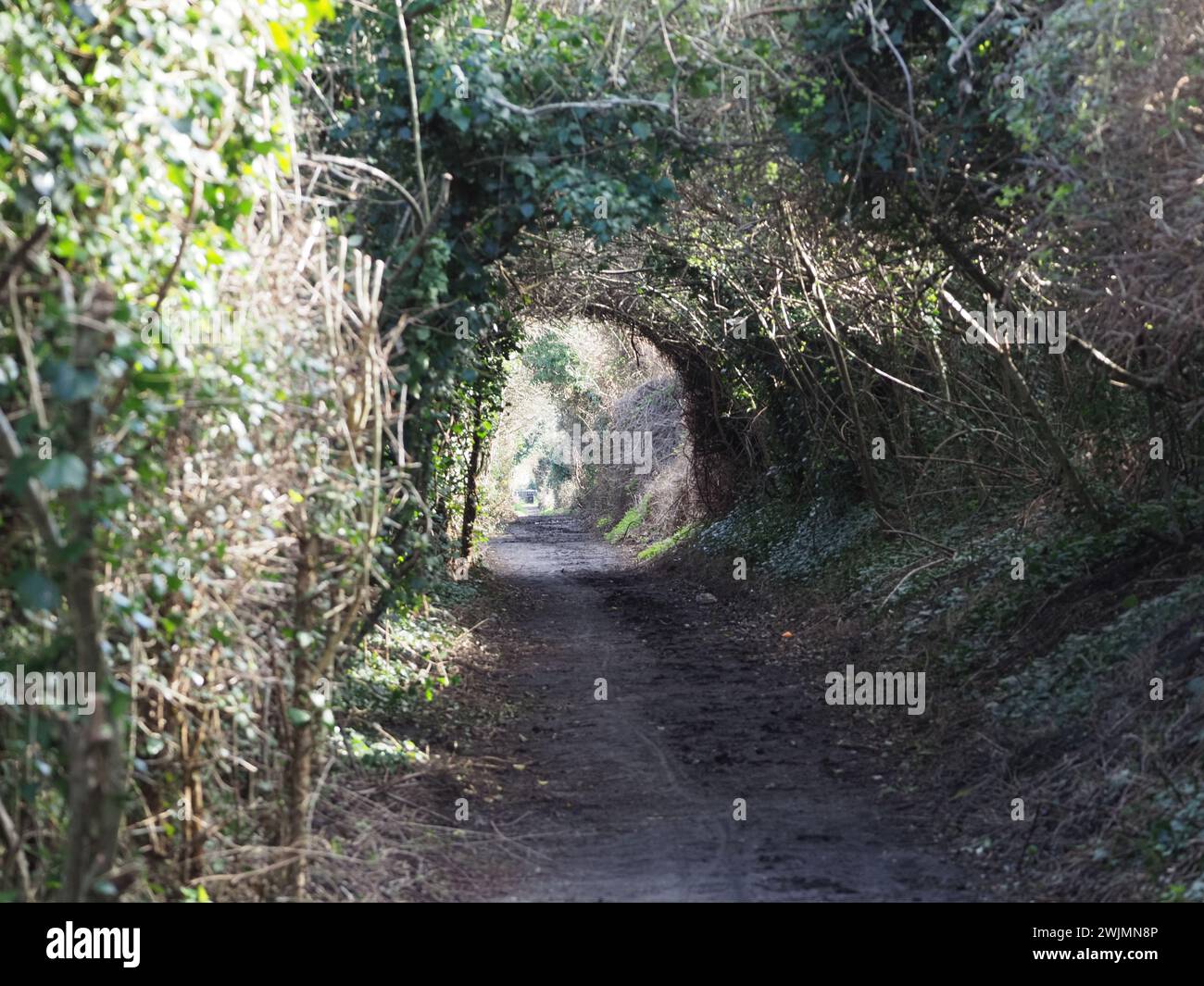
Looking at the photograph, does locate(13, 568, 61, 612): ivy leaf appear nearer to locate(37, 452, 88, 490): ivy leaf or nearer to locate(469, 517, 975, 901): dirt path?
locate(37, 452, 88, 490): ivy leaf

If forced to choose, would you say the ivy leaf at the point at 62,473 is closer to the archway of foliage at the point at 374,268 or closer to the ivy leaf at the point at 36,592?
the archway of foliage at the point at 374,268

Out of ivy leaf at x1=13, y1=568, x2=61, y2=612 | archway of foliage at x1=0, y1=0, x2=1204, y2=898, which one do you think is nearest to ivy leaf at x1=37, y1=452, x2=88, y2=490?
archway of foliage at x1=0, y1=0, x2=1204, y2=898

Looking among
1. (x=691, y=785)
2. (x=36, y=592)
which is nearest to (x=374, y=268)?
(x=691, y=785)

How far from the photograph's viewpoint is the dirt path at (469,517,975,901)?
20.9 ft

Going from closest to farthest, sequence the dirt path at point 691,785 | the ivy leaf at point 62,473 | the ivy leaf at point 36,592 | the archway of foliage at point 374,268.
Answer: the ivy leaf at point 62,473 → the ivy leaf at point 36,592 → the archway of foliage at point 374,268 → the dirt path at point 691,785

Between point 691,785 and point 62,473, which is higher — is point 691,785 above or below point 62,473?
below

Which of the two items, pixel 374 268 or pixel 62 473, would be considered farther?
pixel 374 268

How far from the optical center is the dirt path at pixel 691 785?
636 cm

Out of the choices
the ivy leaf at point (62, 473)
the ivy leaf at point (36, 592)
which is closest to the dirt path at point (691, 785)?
the ivy leaf at point (36, 592)

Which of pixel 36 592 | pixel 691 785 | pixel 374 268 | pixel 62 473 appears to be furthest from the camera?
pixel 374 268

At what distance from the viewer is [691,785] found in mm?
8203

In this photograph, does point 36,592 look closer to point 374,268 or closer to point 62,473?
point 62,473
